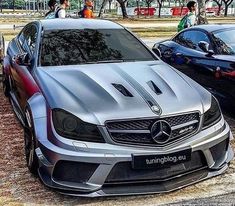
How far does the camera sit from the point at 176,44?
26.6 ft

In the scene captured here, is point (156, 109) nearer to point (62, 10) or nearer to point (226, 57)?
point (226, 57)

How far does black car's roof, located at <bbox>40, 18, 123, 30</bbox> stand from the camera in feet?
18.7

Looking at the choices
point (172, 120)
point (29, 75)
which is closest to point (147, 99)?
point (172, 120)

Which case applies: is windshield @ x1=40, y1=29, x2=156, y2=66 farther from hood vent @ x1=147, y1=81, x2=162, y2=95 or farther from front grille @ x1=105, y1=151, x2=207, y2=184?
front grille @ x1=105, y1=151, x2=207, y2=184

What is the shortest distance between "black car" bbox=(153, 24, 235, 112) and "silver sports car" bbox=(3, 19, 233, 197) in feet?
5.01

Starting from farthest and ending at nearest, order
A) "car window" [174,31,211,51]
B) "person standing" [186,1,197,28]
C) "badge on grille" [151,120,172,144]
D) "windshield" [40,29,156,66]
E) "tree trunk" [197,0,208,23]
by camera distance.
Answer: "tree trunk" [197,0,208,23]
"person standing" [186,1,197,28]
"car window" [174,31,211,51]
"windshield" [40,29,156,66]
"badge on grille" [151,120,172,144]

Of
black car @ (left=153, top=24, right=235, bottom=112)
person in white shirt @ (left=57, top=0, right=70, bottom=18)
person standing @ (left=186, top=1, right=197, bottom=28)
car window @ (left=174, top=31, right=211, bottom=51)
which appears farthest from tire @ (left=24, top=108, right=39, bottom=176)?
person standing @ (left=186, top=1, right=197, bottom=28)

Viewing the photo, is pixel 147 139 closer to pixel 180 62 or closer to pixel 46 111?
pixel 46 111

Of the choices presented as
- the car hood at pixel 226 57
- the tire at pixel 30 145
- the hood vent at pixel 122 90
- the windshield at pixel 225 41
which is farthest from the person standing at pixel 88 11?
the hood vent at pixel 122 90

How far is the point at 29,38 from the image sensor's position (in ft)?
19.8

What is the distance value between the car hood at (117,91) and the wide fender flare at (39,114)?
95 mm

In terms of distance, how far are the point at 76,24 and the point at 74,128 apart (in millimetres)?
2319

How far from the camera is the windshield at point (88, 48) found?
518cm

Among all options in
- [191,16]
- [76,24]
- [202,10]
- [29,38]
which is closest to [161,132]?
[76,24]
